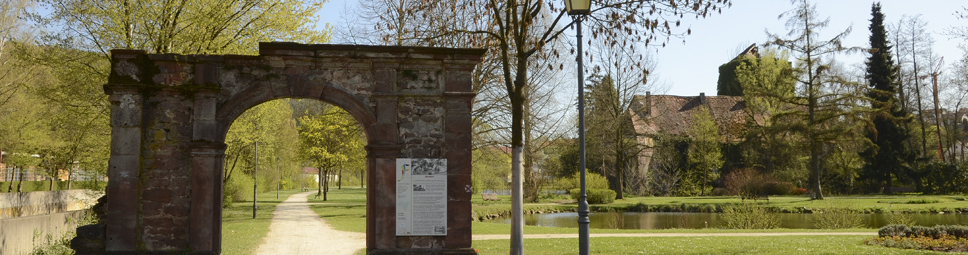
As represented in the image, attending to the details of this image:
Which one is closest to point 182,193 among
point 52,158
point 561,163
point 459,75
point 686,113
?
point 459,75

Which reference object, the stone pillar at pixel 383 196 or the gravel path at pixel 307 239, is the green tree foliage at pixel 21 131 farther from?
the stone pillar at pixel 383 196

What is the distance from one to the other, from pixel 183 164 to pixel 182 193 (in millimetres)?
431

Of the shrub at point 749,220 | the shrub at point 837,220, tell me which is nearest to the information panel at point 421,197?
the shrub at point 749,220

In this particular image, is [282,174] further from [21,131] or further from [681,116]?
[681,116]

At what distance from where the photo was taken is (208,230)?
29.9 ft

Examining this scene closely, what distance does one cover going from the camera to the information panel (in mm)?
9336

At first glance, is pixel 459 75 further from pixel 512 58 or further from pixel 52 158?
pixel 52 158

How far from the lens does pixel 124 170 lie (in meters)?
9.02

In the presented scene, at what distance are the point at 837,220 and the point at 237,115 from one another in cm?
1869

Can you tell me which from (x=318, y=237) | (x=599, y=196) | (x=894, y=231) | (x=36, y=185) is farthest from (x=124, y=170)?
(x=36, y=185)

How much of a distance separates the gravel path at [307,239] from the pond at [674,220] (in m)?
8.28

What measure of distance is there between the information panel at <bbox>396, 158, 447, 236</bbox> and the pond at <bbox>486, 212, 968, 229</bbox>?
43.4 ft

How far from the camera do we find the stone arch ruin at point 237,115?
29.7ft

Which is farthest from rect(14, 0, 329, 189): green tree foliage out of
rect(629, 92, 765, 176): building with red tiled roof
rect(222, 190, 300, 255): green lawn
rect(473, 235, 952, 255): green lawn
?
rect(629, 92, 765, 176): building with red tiled roof
